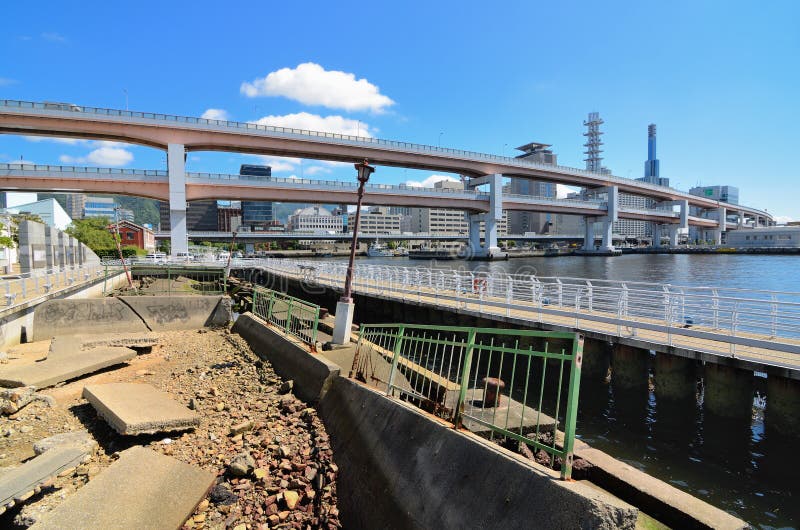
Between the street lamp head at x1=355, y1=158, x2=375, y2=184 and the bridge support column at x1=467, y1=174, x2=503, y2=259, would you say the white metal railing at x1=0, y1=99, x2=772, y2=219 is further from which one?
the street lamp head at x1=355, y1=158, x2=375, y2=184

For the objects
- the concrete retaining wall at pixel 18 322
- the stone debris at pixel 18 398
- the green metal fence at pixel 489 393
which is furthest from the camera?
the concrete retaining wall at pixel 18 322

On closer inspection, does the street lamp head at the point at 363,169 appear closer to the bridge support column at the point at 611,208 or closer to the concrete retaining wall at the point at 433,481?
the concrete retaining wall at the point at 433,481

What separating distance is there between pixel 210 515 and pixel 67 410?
4.67 m

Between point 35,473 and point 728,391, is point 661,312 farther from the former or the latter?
point 35,473

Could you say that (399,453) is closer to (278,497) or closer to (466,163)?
(278,497)

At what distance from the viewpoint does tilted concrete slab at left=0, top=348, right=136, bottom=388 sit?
8609mm

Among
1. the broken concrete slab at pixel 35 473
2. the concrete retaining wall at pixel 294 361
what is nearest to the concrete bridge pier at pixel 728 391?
the concrete retaining wall at pixel 294 361

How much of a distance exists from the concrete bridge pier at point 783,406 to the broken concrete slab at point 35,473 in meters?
12.1

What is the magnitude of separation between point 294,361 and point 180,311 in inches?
377

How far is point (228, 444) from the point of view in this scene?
22.1 feet

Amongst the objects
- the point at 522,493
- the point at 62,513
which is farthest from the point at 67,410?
the point at 522,493

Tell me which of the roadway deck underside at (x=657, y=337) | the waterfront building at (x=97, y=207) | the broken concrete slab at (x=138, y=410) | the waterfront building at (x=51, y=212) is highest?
the waterfront building at (x=97, y=207)

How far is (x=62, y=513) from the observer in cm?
445

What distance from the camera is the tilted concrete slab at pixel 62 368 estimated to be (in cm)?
861
